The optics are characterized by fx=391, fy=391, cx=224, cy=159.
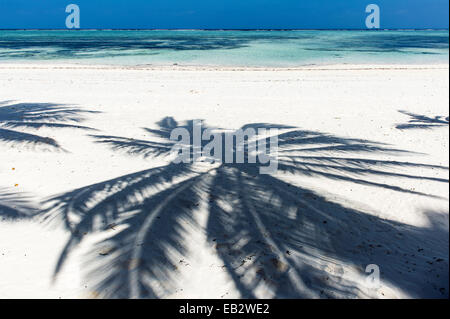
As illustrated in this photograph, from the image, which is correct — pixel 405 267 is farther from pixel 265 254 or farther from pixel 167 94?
pixel 167 94

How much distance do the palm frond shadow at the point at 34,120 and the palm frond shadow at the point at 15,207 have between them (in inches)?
80.3

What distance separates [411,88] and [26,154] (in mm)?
11976

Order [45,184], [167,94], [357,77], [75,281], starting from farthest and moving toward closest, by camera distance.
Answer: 1. [357,77]
2. [167,94]
3. [45,184]
4. [75,281]

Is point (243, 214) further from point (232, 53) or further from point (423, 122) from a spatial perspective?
point (232, 53)

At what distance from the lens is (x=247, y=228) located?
4.16 meters

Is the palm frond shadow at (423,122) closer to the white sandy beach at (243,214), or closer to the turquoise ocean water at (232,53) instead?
the white sandy beach at (243,214)

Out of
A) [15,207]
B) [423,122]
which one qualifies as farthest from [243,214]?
[423,122]

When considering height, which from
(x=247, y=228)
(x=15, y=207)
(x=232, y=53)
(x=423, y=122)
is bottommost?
(x=247, y=228)

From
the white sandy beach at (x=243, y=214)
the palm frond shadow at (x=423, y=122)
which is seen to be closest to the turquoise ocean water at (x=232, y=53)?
the white sandy beach at (x=243, y=214)

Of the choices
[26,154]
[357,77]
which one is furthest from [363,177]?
[357,77]

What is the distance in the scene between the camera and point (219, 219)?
14.3 feet

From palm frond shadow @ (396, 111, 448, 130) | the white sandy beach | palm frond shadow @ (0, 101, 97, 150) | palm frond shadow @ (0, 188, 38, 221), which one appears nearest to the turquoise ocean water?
the white sandy beach

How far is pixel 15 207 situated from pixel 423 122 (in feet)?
26.2

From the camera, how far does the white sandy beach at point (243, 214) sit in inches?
129
